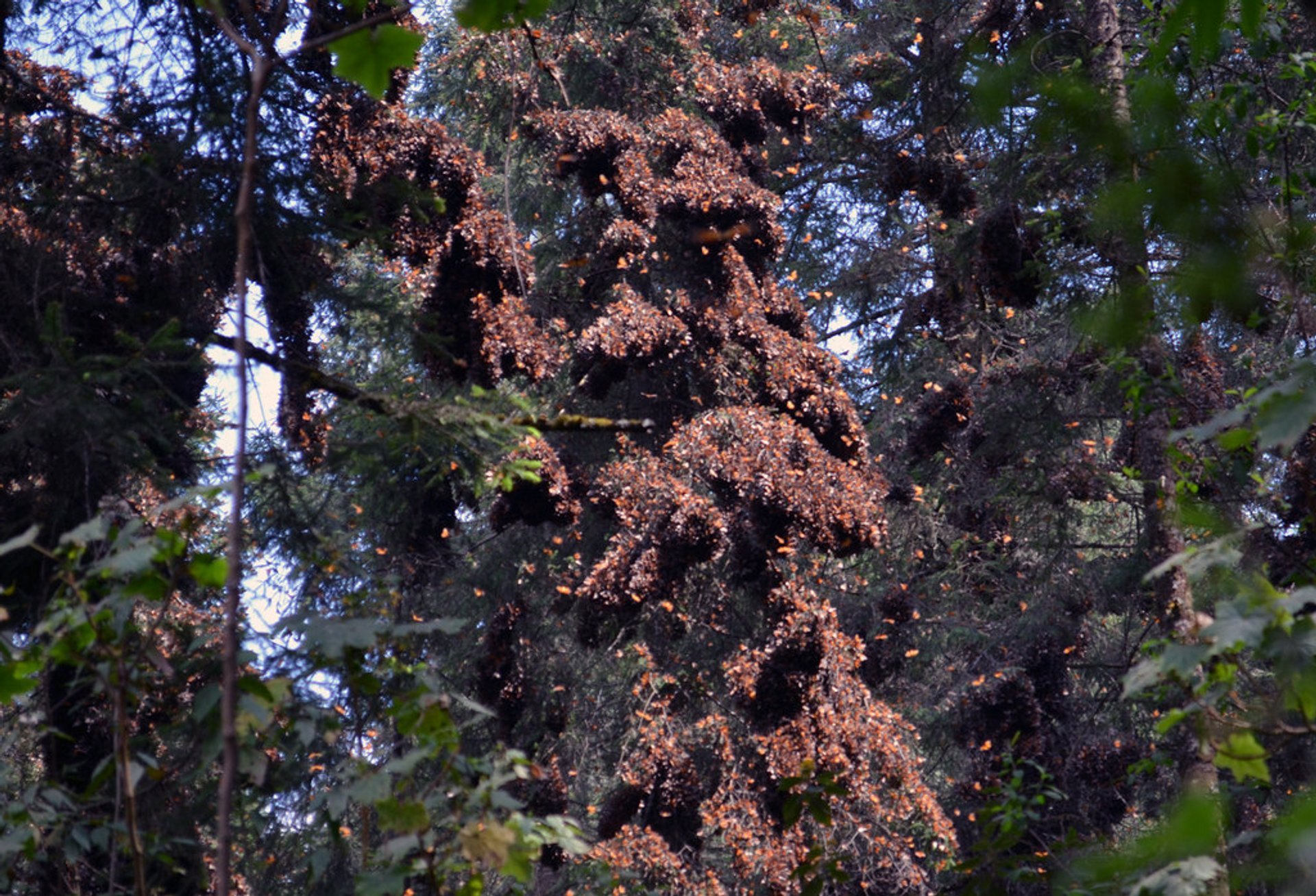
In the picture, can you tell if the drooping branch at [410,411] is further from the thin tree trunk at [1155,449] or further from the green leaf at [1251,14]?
the thin tree trunk at [1155,449]

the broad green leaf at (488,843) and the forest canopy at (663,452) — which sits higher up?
the forest canopy at (663,452)

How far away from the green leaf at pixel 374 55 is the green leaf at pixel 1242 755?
165 centimetres

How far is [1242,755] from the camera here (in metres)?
1.90

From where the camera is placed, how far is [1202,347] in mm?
9320

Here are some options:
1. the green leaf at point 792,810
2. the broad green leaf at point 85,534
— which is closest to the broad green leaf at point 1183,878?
the green leaf at point 792,810

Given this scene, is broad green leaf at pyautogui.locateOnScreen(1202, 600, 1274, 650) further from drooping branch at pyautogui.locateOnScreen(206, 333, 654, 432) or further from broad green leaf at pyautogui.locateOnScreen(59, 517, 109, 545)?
broad green leaf at pyautogui.locateOnScreen(59, 517, 109, 545)

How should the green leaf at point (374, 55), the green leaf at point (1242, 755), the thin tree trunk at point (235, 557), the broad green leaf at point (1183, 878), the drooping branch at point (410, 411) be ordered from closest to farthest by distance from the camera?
1. the green leaf at point (374, 55)
2. the broad green leaf at point (1183, 878)
3. the green leaf at point (1242, 755)
4. the thin tree trunk at point (235, 557)
5. the drooping branch at point (410, 411)

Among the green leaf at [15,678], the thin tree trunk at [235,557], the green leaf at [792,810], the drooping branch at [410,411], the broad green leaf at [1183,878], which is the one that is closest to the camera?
the broad green leaf at [1183,878]

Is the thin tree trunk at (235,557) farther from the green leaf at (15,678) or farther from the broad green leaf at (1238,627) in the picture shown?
the broad green leaf at (1238,627)

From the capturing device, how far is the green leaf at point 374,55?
155 centimetres

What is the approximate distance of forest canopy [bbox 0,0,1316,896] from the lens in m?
2.27

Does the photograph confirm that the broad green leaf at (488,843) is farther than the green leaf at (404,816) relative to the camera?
No

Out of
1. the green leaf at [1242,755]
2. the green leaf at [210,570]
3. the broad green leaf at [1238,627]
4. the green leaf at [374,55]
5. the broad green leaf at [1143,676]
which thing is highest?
the green leaf at [374,55]

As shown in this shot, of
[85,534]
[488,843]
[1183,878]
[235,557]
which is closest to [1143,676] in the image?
[1183,878]
